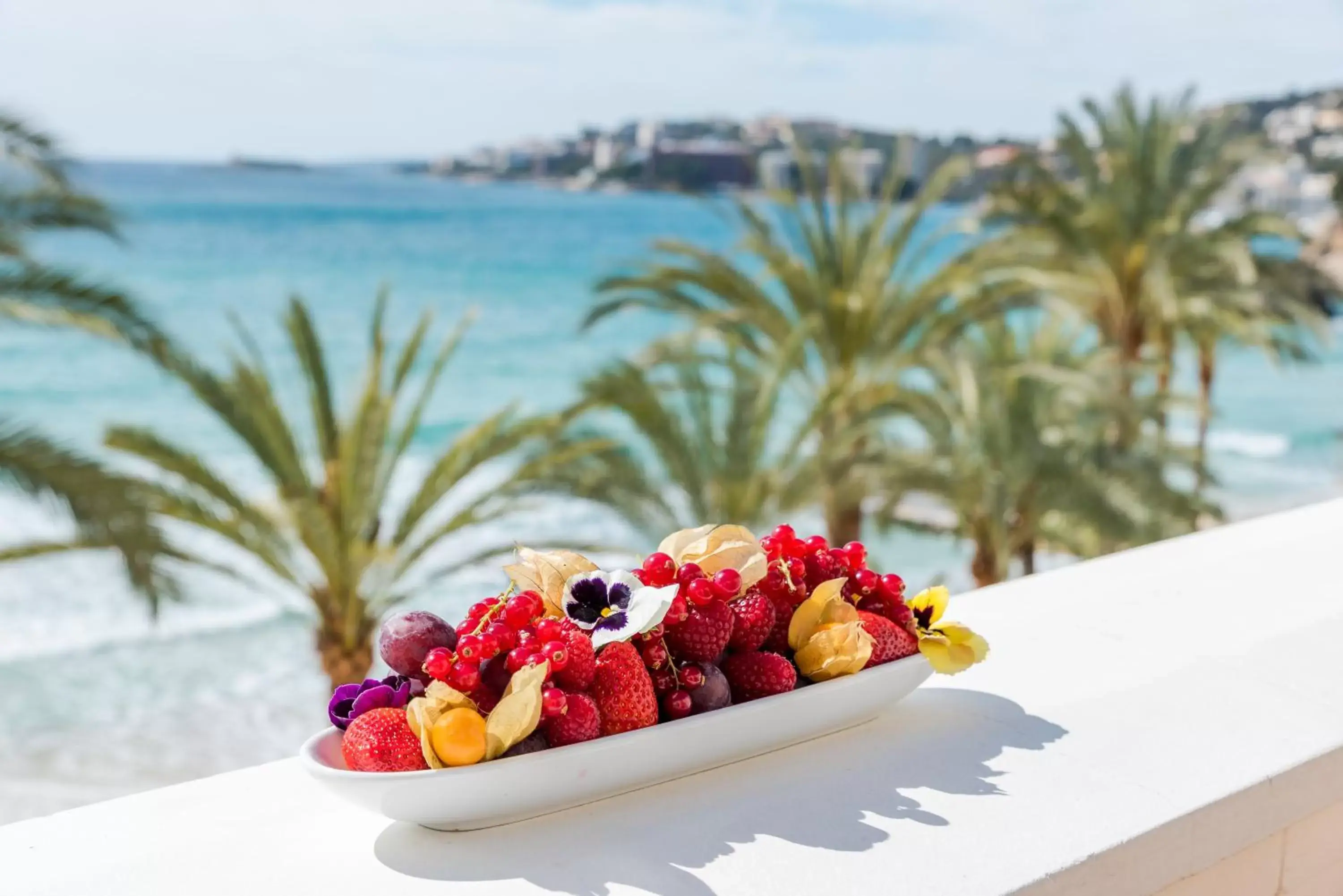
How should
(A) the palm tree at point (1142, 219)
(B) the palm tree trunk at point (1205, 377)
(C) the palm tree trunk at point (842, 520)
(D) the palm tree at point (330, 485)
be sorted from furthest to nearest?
(B) the palm tree trunk at point (1205, 377) → (A) the palm tree at point (1142, 219) → (C) the palm tree trunk at point (842, 520) → (D) the palm tree at point (330, 485)

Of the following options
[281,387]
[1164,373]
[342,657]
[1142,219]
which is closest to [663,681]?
[342,657]

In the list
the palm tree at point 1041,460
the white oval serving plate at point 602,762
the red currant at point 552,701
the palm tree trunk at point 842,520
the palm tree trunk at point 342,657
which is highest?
the red currant at point 552,701

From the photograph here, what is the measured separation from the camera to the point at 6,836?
130cm

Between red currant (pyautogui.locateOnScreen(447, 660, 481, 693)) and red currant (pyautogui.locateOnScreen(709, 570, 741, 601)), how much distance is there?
0.88 ft

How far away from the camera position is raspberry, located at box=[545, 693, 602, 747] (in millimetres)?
1243

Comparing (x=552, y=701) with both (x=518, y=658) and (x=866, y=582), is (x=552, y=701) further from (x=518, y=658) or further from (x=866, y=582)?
(x=866, y=582)

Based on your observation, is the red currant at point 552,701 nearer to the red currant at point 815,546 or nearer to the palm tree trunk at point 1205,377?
the red currant at point 815,546

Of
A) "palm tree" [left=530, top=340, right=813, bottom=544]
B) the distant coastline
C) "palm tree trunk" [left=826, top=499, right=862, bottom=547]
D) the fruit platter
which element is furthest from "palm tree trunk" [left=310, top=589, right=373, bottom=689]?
the distant coastline

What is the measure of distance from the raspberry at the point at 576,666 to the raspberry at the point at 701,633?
4.6 inches

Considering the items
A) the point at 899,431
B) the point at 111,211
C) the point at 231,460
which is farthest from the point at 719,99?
the point at 111,211

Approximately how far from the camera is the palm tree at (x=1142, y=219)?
1539cm

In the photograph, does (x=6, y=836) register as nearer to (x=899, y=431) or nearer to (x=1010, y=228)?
(x=1010, y=228)

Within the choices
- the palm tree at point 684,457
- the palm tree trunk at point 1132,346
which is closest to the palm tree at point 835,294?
the palm tree at point 684,457

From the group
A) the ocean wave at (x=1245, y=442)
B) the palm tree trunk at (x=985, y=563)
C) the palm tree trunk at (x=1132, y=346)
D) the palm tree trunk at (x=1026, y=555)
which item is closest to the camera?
the palm tree trunk at (x=985, y=563)
